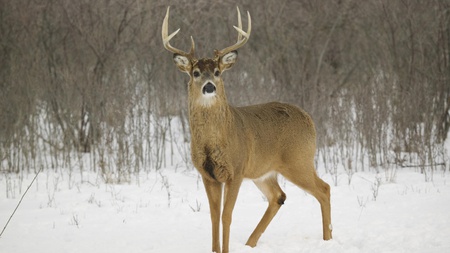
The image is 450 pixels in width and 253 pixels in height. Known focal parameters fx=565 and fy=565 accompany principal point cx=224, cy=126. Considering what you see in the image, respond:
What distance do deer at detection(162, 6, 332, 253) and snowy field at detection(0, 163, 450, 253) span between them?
1.67 feet

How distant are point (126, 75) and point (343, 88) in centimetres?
624

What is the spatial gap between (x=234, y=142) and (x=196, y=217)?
2.18 meters

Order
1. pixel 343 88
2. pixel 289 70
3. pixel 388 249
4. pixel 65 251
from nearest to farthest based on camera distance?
pixel 388 249 → pixel 65 251 → pixel 289 70 → pixel 343 88

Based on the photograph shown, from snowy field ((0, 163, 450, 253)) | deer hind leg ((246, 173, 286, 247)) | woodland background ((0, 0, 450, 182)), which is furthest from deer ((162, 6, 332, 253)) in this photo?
woodland background ((0, 0, 450, 182))

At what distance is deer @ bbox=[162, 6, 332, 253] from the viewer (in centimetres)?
539

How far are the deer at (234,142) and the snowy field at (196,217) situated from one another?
51cm

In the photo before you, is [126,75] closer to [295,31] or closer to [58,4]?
[58,4]

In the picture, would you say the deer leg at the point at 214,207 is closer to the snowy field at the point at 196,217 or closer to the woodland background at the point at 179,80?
the snowy field at the point at 196,217

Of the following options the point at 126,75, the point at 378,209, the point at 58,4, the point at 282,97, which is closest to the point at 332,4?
the point at 282,97

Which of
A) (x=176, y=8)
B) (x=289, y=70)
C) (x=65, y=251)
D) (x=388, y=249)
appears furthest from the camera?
(x=289, y=70)

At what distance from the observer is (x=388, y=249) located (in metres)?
5.45

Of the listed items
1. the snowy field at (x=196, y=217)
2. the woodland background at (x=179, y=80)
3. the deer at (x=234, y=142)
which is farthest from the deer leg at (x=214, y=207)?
the woodland background at (x=179, y=80)

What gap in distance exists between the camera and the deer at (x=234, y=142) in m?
5.39

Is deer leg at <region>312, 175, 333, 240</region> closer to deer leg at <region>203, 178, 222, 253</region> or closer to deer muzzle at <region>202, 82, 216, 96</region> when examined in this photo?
deer leg at <region>203, 178, 222, 253</region>
